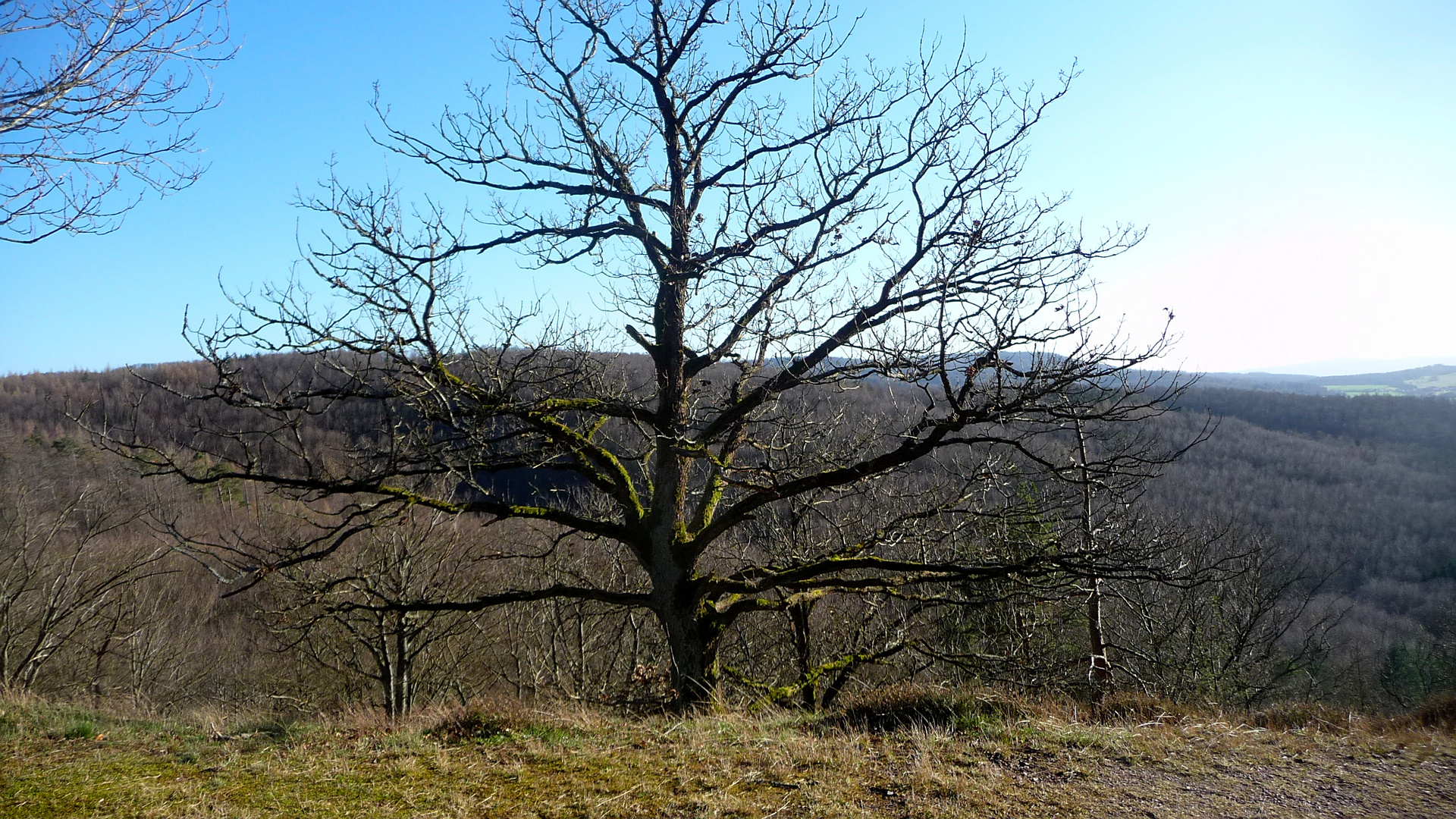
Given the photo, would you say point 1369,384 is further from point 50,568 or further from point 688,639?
point 50,568

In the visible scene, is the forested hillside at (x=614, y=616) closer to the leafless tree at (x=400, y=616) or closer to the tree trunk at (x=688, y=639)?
the leafless tree at (x=400, y=616)

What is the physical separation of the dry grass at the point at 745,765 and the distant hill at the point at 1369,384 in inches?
2571

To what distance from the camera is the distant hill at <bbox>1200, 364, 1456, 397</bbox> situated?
66562 millimetres

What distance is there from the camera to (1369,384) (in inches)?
3076

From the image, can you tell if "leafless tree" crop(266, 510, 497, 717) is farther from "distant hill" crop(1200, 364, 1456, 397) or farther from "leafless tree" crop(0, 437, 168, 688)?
"distant hill" crop(1200, 364, 1456, 397)

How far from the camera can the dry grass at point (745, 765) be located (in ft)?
12.6

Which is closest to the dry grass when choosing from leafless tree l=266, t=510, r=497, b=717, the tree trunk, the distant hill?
the tree trunk

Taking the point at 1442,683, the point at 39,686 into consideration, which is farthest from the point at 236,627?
the point at 1442,683

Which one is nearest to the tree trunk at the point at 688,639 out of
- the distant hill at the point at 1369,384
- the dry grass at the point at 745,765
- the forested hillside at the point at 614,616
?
the dry grass at the point at 745,765

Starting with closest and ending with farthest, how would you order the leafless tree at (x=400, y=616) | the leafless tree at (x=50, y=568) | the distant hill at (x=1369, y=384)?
1. the leafless tree at (x=400, y=616)
2. the leafless tree at (x=50, y=568)
3. the distant hill at (x=1369, y=384)

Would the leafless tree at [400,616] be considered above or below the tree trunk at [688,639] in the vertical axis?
below

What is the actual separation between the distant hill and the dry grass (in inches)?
2571

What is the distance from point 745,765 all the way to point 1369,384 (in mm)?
99361

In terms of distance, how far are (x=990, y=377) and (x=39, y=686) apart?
28.0 m
